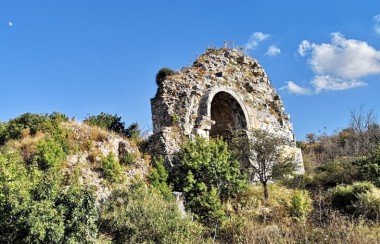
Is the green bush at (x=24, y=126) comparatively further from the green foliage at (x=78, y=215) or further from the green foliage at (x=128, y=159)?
the green foliage at (x=78, y=215)

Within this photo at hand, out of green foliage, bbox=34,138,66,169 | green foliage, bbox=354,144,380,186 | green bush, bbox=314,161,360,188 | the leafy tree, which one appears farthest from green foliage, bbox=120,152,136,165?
green foliage, bbox=354,144,380,186

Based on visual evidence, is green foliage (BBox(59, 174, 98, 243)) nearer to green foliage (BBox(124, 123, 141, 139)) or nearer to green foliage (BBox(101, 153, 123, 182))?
green foliage (BBox(101, 153, 123, 182))

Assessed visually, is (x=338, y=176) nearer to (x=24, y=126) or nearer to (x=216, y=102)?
(x=216, y=102)

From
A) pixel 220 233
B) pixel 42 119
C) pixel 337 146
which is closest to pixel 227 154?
pixel 220 233

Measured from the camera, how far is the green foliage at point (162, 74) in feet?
54.5

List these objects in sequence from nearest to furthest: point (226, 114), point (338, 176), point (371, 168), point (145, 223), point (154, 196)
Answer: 1. point (145, 223)
2. point (154, 196)
3. point (371, 168)
4. point (338, 176)
5. point (226, 114)

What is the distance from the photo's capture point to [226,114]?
58.0 ft

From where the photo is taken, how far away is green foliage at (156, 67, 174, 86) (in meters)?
16.6

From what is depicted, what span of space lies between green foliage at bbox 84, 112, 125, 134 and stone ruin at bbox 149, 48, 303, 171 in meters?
1.43

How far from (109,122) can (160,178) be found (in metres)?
4.33

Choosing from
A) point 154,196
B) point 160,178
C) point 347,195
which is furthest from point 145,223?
point 347,195

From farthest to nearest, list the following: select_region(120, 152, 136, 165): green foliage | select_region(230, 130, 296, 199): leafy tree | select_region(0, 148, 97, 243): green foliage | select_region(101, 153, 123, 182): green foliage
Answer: select_region(230, 130, 296, 199): leafy tree, select_region(120, 152, 136, 165): green foliage, select_region(101, 153, 123, 182): green foliage, select_region(0, 148, 97, 243): green foliage

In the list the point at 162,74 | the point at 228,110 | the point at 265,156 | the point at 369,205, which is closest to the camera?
the point at 369,205

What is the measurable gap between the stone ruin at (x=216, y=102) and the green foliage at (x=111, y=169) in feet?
6.89
